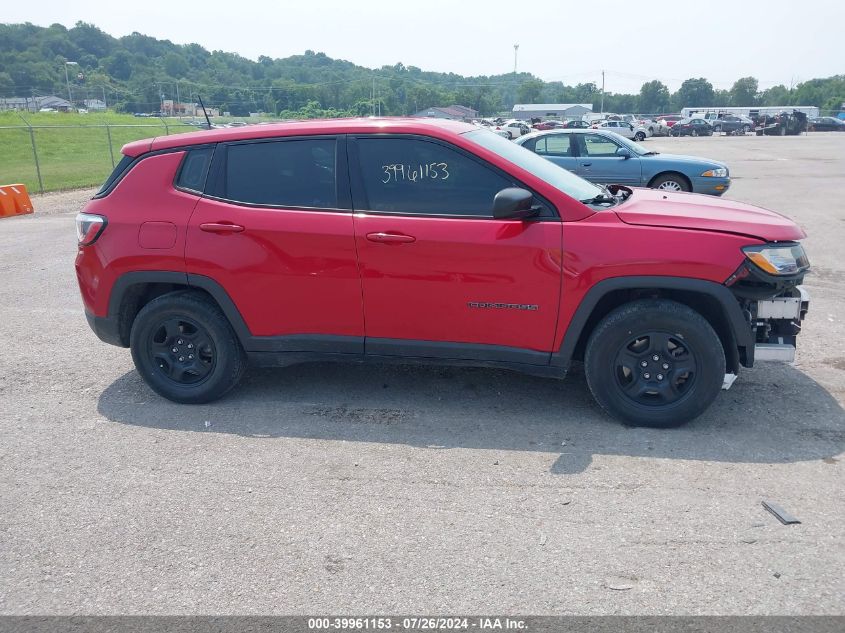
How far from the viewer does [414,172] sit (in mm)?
4656

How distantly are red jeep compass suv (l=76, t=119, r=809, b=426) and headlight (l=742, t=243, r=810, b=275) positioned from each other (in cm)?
1

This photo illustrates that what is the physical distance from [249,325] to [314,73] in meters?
47.8

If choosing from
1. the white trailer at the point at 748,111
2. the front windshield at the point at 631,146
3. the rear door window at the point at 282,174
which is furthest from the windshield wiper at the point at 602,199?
the white trailer at the point at 748,111

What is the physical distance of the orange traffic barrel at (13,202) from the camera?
607 inches

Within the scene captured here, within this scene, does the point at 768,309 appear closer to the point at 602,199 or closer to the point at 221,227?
the point at 602,199

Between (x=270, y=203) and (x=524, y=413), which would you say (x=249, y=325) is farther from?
(x=524, y=413)

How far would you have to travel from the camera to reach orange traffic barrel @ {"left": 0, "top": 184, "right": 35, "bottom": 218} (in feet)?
50.6

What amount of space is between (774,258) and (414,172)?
2224 millimetres

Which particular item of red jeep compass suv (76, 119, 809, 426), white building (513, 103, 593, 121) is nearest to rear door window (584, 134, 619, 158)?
red jeep compass suv (76, 119, 809, 426)

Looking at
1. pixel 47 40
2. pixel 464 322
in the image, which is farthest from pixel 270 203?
pixel 47 40

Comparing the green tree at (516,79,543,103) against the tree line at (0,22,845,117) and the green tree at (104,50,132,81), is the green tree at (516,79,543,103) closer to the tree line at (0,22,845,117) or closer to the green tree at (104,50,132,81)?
the tree line at (0,22,845,117)

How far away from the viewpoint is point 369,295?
4.67 m

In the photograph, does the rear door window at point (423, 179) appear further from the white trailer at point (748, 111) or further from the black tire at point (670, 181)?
the white trailer at point (748, 111)

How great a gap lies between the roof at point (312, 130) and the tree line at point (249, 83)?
2031 cm
